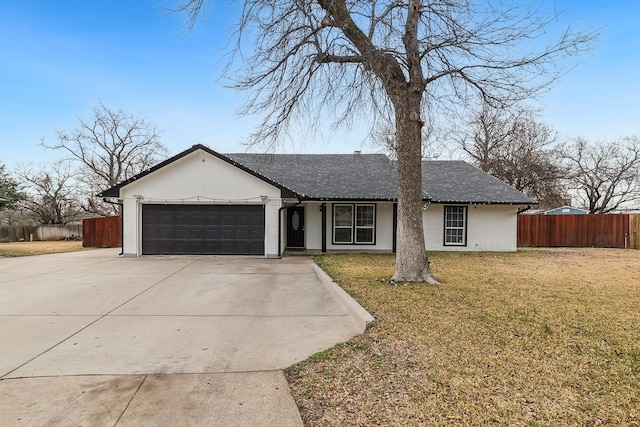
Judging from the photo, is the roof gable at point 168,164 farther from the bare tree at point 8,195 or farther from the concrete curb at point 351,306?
the bare tree at point 8,195

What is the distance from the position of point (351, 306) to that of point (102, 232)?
19466mm

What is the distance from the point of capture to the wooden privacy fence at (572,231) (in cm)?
1931

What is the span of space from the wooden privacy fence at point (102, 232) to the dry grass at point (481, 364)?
60.1 ft

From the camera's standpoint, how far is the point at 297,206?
15.8 meters

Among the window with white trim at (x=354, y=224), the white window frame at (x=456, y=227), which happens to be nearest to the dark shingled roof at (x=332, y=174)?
the window with white trim at (x=354, y=224)

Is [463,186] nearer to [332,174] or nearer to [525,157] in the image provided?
[332,174]

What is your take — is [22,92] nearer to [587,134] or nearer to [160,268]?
[160,268]

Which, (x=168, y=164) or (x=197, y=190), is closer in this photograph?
(x=168, y=164)

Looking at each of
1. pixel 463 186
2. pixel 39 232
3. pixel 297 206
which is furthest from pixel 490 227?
pixel 39 232

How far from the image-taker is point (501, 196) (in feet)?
54.6

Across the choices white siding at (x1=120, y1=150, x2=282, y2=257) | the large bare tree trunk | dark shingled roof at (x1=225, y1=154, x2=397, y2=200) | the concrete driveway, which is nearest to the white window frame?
dark shingled roof at (x1=225, y1=154, x2=397, y2=200)

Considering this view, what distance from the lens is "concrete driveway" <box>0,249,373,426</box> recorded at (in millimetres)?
2900

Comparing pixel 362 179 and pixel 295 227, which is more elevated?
pixel 362 179

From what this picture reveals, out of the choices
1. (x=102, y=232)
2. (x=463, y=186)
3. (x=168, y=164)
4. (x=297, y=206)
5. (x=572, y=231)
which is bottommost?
(x=102, y=232)
